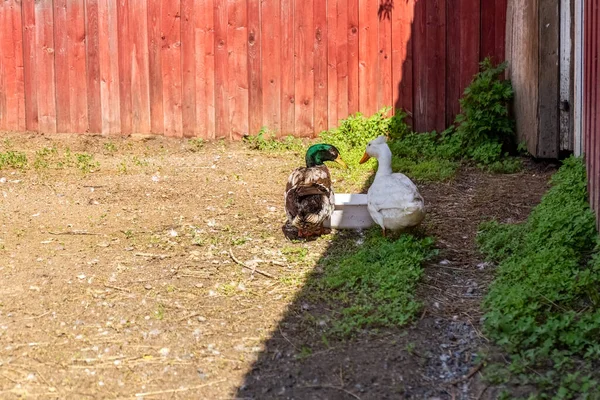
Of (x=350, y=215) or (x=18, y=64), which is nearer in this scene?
(x=350, y=215)

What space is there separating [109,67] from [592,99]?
648 cm

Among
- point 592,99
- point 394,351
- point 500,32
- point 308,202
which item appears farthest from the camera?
point 500,32

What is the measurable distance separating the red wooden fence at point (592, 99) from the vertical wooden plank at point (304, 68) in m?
4.14

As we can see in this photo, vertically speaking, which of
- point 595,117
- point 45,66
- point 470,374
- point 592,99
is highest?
point 45,66

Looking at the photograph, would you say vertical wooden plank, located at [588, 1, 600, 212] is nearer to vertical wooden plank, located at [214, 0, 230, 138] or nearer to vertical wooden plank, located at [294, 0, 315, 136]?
vertical wooden plank, located at [294, 0, 315, 136]

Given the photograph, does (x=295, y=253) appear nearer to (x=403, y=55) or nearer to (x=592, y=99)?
(x=592, y=99)

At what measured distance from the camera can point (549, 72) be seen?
29.7 ft

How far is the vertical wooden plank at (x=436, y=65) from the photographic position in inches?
421

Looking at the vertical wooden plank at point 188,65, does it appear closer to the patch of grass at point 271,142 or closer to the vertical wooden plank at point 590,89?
the patch of grass at point 271,142

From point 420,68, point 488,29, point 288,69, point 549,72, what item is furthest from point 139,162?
point 549,72

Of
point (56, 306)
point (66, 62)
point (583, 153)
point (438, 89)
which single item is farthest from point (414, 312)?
point (66, 62)

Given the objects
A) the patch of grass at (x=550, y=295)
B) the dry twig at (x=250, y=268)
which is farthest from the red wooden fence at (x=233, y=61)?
the dry twig at (x=250, y=268)

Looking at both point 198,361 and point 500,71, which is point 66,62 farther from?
point 198,361

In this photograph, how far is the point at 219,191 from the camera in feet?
29.5
